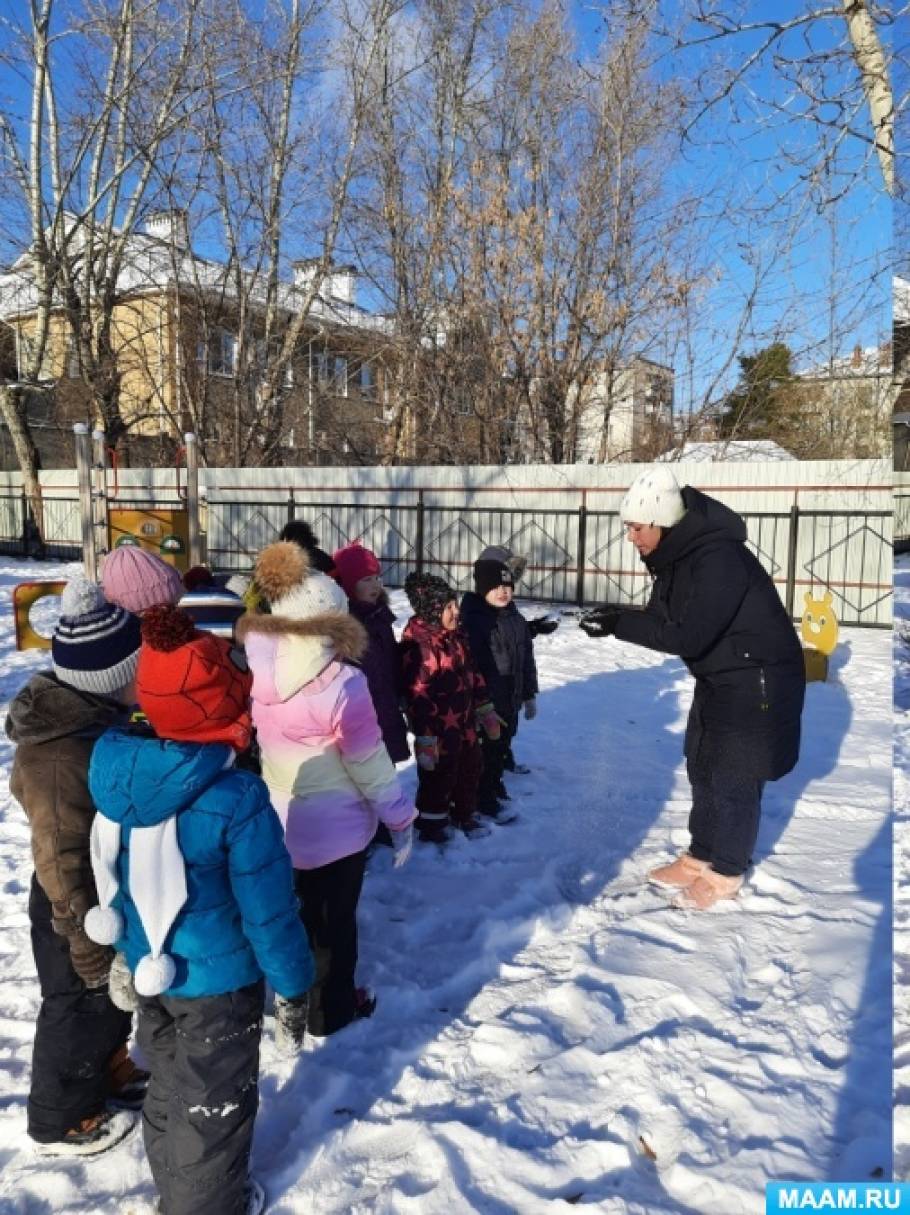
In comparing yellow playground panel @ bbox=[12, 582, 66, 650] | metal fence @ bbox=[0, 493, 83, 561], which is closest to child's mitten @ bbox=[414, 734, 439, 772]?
yellow playground panel @ bbox=[12, 582, 66, 650]

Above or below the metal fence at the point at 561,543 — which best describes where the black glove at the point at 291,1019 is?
below

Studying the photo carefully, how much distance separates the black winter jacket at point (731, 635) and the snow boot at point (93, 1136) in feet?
7.31

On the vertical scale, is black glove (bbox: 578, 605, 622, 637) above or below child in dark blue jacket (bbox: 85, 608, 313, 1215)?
above

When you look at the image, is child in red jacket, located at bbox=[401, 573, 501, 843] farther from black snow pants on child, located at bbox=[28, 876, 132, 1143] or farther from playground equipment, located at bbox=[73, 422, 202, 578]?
playground equipment, located at bbox=[73, 422, 202, 578]

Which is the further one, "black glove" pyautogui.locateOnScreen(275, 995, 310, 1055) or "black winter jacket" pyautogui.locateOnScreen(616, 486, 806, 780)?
"black winter jacket" pyautogui.locateOnScreen(616, 486, 806, 780)

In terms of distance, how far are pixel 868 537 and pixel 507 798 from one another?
331 inches

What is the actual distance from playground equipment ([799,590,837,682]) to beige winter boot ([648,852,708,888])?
4.19m

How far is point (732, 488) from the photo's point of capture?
11.5 m

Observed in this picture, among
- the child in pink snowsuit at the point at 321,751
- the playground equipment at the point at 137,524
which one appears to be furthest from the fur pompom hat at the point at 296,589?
the playground equipment at the point at 137,524

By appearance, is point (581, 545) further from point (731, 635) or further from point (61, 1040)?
point (61, 1040)

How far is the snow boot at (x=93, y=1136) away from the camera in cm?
192

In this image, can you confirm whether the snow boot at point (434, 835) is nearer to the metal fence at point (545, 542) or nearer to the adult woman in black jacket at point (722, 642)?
the adult woman in black jacket at point (722, 642)

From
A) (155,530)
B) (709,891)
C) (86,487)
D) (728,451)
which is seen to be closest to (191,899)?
(709,891)

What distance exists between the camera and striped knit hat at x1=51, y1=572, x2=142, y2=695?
191cm
